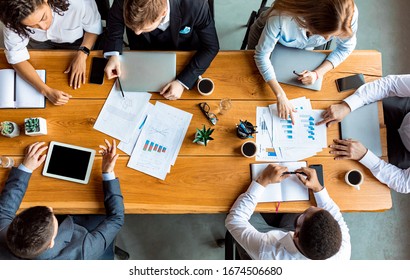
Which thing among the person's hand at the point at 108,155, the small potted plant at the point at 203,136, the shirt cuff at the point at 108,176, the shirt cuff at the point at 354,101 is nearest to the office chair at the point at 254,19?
the shirt cuff at the point at 354,101

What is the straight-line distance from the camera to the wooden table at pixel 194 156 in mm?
1566

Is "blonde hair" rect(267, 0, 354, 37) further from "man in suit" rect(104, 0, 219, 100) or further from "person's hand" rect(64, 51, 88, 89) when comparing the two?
"person's hand" rect(64, 51, 88, 89)

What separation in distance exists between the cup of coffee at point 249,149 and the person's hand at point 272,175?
0.32 feet

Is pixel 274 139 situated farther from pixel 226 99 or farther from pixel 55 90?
pixel 55 90

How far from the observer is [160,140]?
5.32ft

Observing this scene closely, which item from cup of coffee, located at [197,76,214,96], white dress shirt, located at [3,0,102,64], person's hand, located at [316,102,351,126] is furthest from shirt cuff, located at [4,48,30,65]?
person's hand, located at [316,102,351,126]

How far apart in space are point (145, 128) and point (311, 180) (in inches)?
31.4

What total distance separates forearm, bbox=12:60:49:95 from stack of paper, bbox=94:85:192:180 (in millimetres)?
303

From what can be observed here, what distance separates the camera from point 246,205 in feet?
5.02

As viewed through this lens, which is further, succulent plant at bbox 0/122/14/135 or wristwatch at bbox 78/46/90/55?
wristwatch at bbox 78/46/90/55

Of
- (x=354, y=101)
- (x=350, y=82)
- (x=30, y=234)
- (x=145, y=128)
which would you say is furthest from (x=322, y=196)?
(x=30, y=234)

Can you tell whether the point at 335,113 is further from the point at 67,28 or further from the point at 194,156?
the point at 67,28

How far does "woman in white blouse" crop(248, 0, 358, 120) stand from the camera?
143cm
